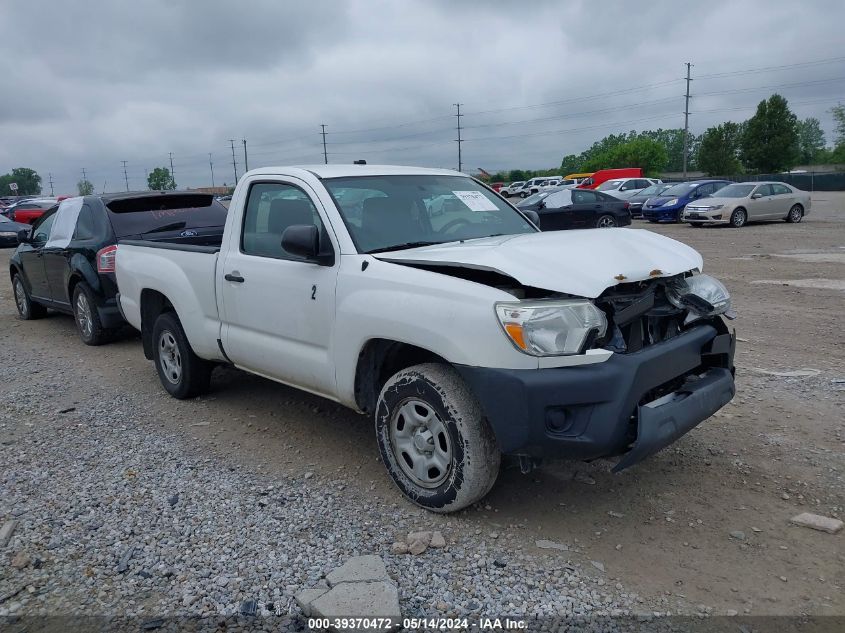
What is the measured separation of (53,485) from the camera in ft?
14.3

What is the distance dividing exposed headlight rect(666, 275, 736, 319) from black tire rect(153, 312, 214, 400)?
3764 millimetres

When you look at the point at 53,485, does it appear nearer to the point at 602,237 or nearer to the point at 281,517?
the point at 281,517

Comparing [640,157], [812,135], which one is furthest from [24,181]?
[812,135]

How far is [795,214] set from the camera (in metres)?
23.0

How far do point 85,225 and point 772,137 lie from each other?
70.0 metres

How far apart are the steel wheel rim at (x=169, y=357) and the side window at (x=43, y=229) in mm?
4340

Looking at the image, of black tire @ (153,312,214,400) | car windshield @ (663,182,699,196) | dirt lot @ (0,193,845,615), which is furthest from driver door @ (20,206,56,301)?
car windshield @ (663,182,699,196)

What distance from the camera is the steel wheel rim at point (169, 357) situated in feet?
19.3

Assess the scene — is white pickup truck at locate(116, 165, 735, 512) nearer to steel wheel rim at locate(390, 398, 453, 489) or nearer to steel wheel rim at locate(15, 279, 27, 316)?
steel wheel rim at locate(390, 398, 453, 489)

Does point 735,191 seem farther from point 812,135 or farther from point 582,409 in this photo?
point 812,135

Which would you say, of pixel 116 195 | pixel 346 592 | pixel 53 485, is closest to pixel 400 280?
pixel 346 592

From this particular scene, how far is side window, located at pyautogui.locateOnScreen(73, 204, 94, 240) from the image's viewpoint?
27.0 ft

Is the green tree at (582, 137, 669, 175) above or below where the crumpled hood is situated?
above

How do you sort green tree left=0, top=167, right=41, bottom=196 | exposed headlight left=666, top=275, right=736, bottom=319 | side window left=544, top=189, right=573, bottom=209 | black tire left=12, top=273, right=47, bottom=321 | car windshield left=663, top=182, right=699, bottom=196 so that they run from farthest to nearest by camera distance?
green tree left=0, top=167, right=41, bottom=196 < car windshield left=663, top=182, right=699, bottom=196 < side window left=544, top=189, right=573, bottom=209 < black tire left=12, top=273, right=47, bottom=321 < exposed headlight left=666, top=275, right=736, bottom=319
